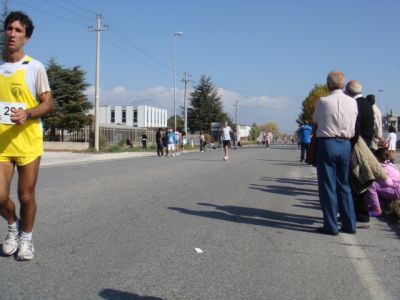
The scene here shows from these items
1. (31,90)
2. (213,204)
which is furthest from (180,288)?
(213,204)

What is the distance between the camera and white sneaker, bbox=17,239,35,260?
15.3 feet

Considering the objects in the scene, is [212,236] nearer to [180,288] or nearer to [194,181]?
[180,288]

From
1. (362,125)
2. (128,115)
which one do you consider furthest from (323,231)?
(128,115)

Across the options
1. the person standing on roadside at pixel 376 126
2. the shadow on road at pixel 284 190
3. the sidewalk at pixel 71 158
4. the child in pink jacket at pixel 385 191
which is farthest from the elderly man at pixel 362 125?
the sidewalk at pixel 71 158

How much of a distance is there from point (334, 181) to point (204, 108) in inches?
3074

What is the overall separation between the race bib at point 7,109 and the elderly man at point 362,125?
4.22 metres

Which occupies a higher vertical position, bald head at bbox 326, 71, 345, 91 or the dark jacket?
bald head at bbox 326, 71, 345, 91

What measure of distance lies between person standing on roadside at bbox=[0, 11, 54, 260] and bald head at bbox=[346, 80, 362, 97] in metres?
4.30

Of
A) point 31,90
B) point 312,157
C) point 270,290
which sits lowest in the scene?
point 270,290

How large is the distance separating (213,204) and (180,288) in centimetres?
443

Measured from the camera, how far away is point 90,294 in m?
3.92

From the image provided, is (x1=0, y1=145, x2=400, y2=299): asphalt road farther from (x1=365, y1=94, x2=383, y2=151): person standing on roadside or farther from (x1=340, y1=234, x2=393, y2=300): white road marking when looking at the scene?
(x1=365, y1=94, x2=383, y2=151): person standing on roadside

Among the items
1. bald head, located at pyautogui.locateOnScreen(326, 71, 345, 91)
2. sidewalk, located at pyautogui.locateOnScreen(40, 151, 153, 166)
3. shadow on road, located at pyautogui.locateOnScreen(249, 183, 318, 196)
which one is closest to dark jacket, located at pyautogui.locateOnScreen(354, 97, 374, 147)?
bald head, located at pyautogui.locateOnScreen(326, 71, 345, 91)

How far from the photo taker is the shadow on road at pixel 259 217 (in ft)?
22.7
